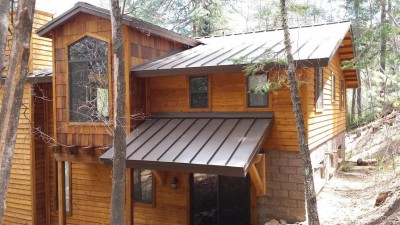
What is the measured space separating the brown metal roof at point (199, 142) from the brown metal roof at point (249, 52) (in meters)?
1.32

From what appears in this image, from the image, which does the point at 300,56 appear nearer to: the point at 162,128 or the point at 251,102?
the point at 251,102

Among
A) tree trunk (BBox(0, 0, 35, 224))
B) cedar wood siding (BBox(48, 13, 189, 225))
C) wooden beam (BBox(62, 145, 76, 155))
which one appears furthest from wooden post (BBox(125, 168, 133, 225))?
tree trunk (BBox(0, 0, 35, 224))

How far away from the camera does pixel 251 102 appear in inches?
341

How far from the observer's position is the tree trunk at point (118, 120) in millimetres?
6648

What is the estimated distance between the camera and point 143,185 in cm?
996

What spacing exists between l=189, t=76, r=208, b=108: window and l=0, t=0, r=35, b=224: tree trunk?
502 centimetres

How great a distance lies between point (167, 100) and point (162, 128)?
104 centimetres

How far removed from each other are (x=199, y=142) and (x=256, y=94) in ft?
6.36

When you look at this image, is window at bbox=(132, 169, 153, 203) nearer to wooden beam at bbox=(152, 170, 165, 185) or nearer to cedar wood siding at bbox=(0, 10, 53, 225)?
wooden beam at bbox=(152, 170, 165, 185)

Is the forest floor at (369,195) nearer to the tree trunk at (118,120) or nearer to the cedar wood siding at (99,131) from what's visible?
the cedar wood siding at (99,131)

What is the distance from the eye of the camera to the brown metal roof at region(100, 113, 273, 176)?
6.93 meters

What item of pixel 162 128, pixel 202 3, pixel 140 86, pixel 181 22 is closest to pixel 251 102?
pixel 162 128

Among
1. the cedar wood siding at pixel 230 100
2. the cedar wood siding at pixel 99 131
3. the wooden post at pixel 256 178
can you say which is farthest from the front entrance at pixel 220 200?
the cedar wood siding at pixel 230 100

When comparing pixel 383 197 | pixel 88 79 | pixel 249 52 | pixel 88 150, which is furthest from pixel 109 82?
pixel 383 197
